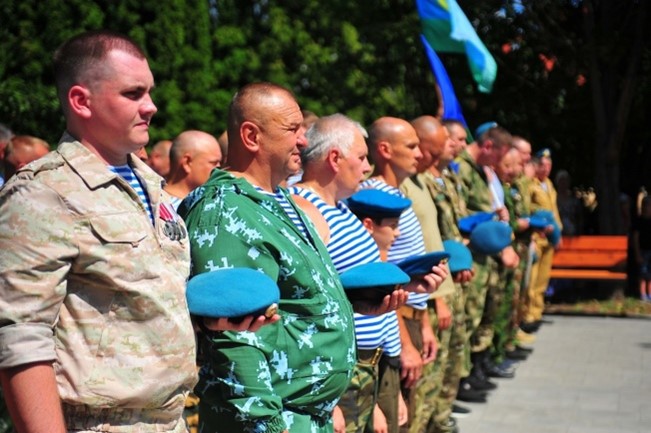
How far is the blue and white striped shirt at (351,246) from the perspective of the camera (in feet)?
14.1

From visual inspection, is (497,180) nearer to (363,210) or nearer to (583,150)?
(363,210)

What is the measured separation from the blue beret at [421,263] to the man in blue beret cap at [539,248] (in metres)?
7.31

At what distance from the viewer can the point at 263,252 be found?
126 inches

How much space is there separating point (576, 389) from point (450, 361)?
2281 mm

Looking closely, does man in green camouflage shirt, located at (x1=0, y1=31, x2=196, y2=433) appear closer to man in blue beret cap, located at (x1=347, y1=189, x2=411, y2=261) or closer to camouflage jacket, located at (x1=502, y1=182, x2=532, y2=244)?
man in blue beret cap, located at (x1=347, y1=189, x2=411, y2=261)

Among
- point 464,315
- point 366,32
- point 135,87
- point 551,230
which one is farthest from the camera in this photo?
point 366,32

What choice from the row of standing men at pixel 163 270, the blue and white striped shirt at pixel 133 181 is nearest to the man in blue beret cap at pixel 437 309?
the row of standing men at pixel 163 270

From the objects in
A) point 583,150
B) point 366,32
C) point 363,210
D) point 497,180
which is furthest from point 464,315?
point 583,150

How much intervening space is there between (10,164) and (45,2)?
4.24 meters

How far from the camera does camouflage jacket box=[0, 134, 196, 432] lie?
7.55 feet

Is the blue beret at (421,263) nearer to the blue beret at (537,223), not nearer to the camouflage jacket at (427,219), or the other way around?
the camouflage jacket at (427,219)

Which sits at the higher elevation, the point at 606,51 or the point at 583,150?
the point at 606,51

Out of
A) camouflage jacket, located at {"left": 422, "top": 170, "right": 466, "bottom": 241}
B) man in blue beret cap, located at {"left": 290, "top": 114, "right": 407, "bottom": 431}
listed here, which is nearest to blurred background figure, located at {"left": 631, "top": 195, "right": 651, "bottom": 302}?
camouflage jacket, located at {"left": 422, "top": 170, "right": 466, "bottom": 241}

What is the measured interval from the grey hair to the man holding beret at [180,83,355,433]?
1.04 m
